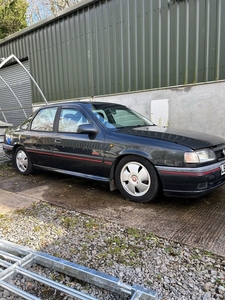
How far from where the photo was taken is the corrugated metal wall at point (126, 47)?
18.1 feet

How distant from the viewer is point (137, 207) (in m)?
3.19

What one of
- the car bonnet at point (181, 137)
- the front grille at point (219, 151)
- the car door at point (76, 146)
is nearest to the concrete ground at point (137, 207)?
the car door at point (76, 146)

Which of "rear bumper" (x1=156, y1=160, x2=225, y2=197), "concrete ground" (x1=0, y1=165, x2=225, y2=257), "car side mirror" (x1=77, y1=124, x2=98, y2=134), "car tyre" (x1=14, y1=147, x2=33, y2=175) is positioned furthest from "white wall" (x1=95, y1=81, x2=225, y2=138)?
"car tyre" (x1=14, y1=147, x2=33, y2=175)

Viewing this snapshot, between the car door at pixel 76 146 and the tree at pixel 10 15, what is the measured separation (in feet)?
32.8

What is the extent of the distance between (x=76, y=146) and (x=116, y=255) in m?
2.08

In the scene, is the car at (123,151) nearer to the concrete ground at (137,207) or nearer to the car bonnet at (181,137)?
the car bonnet at (181,137)

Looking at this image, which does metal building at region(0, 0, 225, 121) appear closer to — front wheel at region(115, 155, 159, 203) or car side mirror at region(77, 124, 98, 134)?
car side mirror at region(77, 124, 98, 134)

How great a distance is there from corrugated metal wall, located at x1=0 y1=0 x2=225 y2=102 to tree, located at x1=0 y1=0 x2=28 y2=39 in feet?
10.3

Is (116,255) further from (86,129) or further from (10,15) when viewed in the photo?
(10,15)

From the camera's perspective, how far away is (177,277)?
184 centimetres

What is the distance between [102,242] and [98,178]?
139 centimetres

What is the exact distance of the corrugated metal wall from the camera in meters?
5.52

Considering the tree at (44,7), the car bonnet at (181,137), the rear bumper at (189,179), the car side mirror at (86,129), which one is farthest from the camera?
the tree at (44,7)

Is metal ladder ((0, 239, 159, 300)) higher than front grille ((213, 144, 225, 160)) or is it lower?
lower
